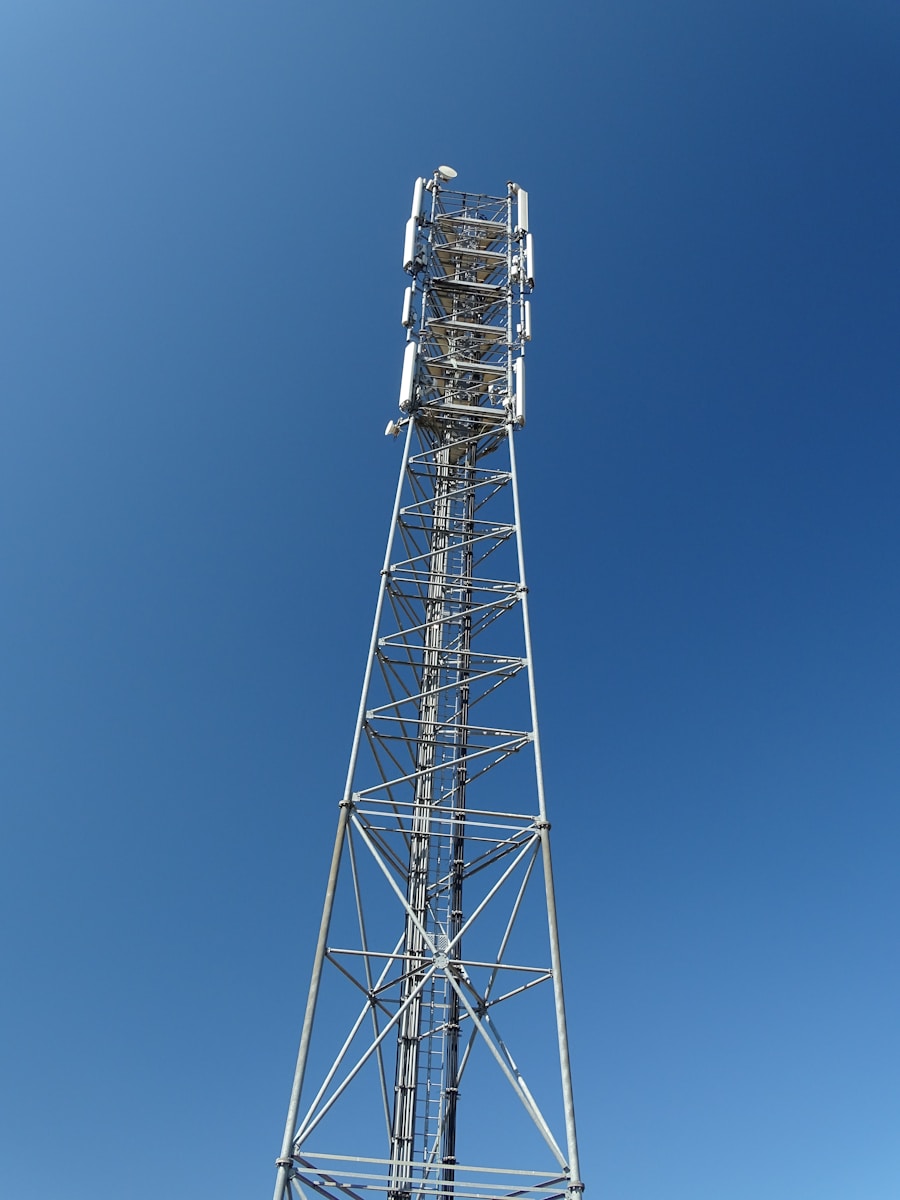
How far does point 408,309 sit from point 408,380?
2633 mm

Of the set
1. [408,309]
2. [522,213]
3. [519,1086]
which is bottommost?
[519,1086]

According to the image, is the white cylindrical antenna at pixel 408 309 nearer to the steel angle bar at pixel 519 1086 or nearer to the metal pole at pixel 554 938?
the metal pole at pixel 554 938

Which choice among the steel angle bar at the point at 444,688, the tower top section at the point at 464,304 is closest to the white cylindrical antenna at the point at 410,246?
the tower top section at the point at 464,304

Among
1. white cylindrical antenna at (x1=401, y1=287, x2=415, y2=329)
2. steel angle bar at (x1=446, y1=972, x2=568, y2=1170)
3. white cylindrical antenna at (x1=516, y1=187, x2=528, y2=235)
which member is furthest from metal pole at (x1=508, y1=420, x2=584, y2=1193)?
white cylindrical antenna at (x1=516, y1=187, x2=528, y2=235)

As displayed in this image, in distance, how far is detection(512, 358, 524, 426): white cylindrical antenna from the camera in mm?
24938

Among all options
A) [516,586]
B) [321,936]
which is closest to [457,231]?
[516,586]

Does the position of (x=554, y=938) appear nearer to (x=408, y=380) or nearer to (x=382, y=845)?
(x=382, y=845)

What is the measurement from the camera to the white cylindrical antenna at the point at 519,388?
24.9 meters

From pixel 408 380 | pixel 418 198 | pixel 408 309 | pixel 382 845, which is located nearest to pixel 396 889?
pixel 382 845

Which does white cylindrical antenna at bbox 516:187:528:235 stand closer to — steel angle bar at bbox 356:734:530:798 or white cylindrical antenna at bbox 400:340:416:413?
white cylindrical antenna at bbox 400:340:416:413

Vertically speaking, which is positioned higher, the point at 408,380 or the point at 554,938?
the point at 408,380

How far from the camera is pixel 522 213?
2845cm

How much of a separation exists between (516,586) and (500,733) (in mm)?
3806

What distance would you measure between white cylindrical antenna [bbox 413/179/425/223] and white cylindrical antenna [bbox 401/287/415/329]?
274 cm
